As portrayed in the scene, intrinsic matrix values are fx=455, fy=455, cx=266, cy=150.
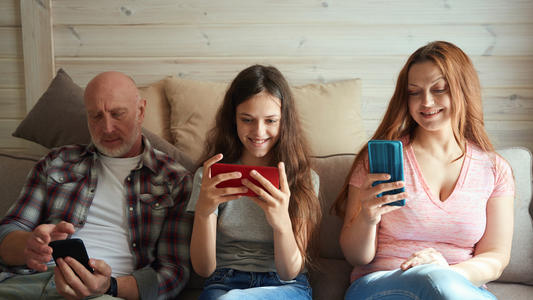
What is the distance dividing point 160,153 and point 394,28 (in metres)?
1.21

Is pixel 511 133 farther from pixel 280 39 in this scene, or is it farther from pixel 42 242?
pixel 42 242

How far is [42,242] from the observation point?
1305 millimetres

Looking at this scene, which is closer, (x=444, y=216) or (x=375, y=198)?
(x=375, y=198)

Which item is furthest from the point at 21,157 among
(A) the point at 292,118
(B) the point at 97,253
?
(A) the point at 292,118

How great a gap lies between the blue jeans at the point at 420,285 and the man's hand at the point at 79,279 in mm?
728

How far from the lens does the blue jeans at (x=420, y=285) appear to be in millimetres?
1041

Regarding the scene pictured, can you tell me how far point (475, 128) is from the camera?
1451mm

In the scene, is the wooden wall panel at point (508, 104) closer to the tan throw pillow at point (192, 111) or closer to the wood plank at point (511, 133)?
the wood plank at point (511, 133)

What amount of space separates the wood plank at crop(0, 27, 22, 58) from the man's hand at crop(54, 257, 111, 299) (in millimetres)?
1494

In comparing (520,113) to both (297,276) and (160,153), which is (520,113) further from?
(160,153)

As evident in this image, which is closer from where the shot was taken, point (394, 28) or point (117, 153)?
point (117, 153)

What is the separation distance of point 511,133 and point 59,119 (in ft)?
6.50

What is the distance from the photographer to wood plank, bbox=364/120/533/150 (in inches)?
82.2

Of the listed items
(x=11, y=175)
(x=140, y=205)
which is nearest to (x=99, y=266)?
(x=140, y=205)
